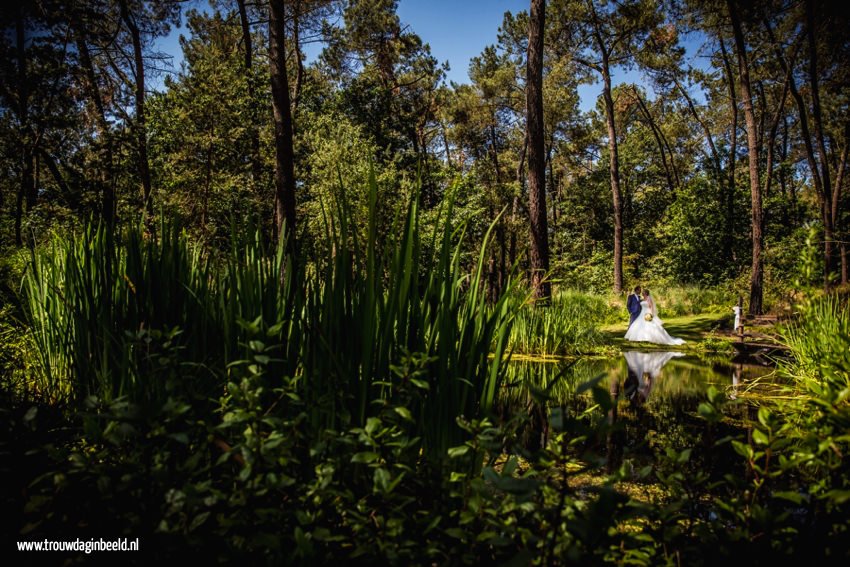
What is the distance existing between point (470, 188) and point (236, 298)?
1496 cm

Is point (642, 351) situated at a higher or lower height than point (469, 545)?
lower

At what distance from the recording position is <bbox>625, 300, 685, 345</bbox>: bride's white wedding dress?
928 centimetres

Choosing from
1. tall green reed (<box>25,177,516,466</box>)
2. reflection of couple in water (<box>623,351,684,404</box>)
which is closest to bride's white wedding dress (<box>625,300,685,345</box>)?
reflection of couple in water (<box>623,351,684,404</box>)

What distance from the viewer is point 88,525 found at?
1069mm

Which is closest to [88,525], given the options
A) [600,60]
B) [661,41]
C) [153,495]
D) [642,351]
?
[153,495]

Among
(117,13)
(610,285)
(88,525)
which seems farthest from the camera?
(610,285)

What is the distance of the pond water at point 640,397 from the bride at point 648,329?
83.5 inches

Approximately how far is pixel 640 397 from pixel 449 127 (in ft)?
69.8

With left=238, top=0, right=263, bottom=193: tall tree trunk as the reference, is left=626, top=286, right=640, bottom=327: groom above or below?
below

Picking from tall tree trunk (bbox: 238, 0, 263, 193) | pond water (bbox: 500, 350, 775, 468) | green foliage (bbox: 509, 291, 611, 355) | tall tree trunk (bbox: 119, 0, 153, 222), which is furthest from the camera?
tall tree trunk (bbox: 238, 0, 263, 193)

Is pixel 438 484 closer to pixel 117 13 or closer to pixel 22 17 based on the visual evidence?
pixel 22 17

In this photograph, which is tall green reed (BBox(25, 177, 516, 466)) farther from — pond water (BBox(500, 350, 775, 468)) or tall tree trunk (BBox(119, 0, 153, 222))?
tall tree trunk (BBox(119, 0, 153, 222))

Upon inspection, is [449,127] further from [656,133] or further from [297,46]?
[656,133]

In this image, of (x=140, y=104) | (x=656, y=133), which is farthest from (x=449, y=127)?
(x=140, y=104)
